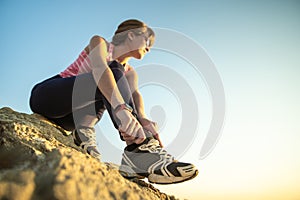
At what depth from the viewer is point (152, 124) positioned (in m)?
2.45

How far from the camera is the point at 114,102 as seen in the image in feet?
6.87

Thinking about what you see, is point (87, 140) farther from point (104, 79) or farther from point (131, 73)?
point (131, 73)

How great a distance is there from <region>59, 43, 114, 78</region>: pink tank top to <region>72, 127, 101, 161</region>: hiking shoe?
2.04 feet

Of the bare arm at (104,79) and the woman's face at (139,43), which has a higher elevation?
the woman's face at (139,43)

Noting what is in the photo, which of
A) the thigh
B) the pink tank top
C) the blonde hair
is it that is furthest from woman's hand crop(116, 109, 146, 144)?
the blonde hair

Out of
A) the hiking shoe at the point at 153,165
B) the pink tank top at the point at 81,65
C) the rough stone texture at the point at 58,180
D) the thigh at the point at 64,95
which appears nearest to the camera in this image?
the rough stone texture at the point at 58,180

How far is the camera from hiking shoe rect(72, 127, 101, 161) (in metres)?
2.43

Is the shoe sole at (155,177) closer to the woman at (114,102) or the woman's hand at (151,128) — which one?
the woman at (114,102)

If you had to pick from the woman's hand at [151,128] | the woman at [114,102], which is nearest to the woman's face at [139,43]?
the woman at [114,102]


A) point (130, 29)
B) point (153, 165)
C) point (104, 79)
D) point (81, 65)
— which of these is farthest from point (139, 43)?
point (153, 165)

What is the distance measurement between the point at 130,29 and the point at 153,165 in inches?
58.6

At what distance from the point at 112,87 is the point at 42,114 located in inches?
42.7

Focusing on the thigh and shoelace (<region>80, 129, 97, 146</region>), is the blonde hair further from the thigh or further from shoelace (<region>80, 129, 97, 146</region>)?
shoelace (<region>80, 129, 97, 146</region>)

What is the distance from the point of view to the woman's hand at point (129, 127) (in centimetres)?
200
